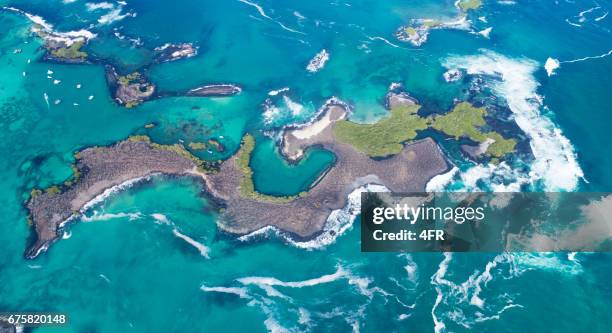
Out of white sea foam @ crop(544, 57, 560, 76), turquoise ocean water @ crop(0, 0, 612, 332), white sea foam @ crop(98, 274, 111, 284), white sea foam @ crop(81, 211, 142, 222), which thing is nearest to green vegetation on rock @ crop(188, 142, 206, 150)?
turquoise ocean water @ crop(0, 0, 612, 332)

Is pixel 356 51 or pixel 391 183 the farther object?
pixel 356 51

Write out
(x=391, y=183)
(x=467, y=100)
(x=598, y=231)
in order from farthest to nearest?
1. (x=467, y=100)
2. (x=391, y=183)
3. (x=598, y=231)

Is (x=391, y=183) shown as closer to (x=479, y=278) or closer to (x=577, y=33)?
(x=479, y=278)

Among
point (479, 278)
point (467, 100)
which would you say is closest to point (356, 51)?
point (467, 100)

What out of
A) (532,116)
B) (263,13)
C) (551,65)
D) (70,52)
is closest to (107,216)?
(70,52)

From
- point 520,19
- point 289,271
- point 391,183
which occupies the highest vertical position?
point 520,19

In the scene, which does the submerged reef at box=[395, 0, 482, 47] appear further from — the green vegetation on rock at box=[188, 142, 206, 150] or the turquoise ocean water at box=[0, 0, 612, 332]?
the green vegetation on rock at box=[188, 142, 206, 150]

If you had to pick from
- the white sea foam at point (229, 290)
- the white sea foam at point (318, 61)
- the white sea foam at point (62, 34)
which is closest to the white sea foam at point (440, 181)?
the white sea foam at point (229, 290)
